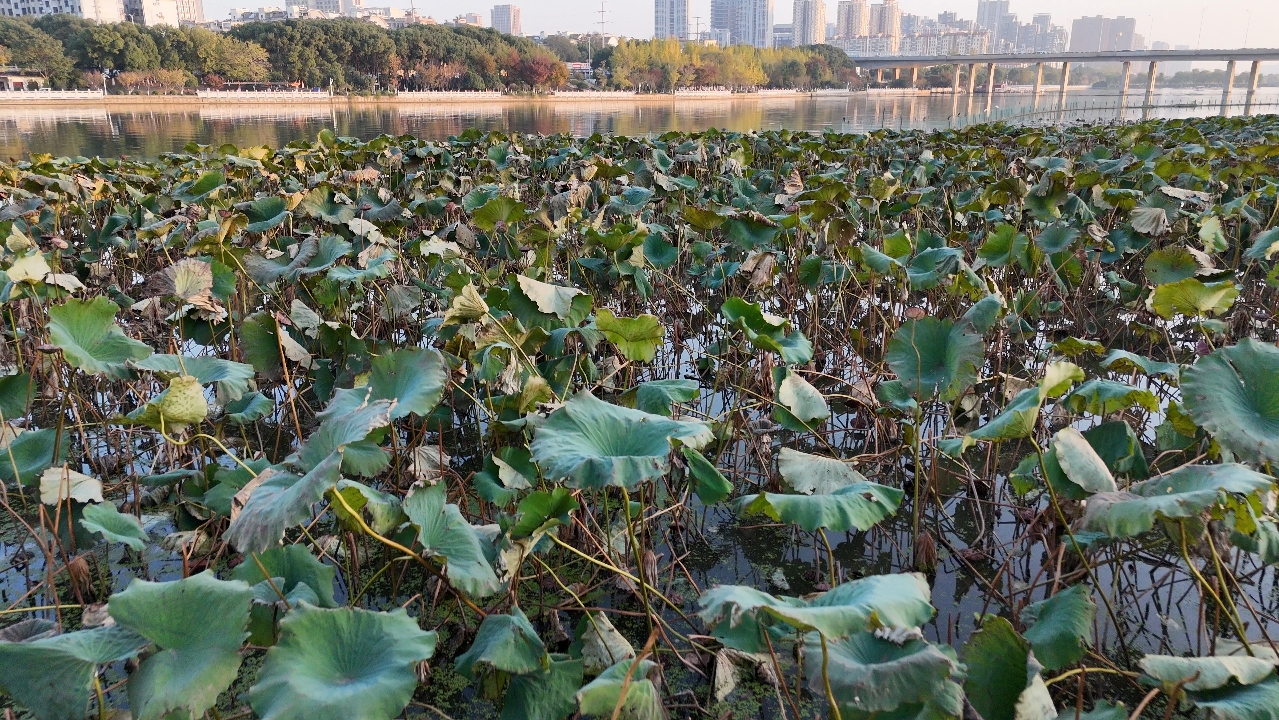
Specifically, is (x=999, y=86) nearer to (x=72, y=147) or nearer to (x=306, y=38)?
(x=306, y=38)

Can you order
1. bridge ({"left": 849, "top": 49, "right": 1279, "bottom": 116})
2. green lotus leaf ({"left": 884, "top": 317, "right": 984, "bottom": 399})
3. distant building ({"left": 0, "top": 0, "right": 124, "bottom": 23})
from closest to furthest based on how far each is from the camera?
green lotus leaf ({"left": 884, "top": 317, "right": 984, "bottom": 399}) → bridge ({"left": 849, "top": 49, "right": 1279, "bottom": 116}) → distant building ({"left": 0, "top": 0, "right": 124, "bottom": 23})

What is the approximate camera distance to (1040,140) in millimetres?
7547

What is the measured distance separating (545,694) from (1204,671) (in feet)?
3.23

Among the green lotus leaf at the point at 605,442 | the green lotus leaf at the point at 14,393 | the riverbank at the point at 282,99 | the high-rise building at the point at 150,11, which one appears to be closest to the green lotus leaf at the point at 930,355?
the green lotus leaf at the point at 605,442

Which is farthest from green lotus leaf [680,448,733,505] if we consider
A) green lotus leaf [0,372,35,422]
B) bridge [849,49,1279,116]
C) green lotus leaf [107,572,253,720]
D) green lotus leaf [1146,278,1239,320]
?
bridge [849,49,1279,116]

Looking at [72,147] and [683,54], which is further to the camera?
[683,54]

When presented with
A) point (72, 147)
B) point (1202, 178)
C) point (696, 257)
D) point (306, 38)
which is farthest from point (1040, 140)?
point (306, 38)

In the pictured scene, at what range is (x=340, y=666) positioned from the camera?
1.23m

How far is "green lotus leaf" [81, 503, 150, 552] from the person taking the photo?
65.8 inches

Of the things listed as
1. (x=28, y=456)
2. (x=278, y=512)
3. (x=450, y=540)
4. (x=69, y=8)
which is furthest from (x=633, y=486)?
(x=69, y=8)

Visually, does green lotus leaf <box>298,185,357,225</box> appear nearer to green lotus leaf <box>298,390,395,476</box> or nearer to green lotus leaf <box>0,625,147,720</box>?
green lotus leaf <box>298,390,395,476</box>

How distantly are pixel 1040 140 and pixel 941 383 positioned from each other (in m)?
6.44

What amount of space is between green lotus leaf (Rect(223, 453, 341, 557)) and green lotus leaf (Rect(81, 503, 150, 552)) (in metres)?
0.56

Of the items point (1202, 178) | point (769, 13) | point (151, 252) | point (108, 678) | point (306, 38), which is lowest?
point (108, 678)
